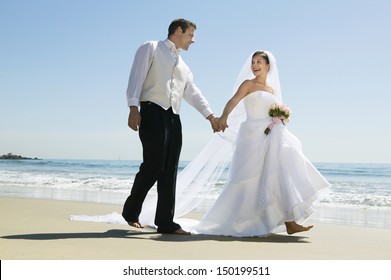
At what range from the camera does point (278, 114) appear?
18.5ft

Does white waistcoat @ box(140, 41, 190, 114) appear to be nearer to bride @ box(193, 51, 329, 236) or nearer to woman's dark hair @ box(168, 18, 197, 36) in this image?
woman's dark hair @ box(168, 18, 197, 36)

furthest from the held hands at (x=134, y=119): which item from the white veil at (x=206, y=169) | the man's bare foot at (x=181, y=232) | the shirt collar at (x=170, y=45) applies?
the white veil at (x=206, y=169)

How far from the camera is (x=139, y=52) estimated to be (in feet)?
17.9

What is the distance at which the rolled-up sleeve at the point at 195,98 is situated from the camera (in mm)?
5898

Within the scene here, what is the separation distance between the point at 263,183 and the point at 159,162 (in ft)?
3.64

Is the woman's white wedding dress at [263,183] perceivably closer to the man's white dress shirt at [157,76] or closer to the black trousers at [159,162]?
the black trousers at [159,162]

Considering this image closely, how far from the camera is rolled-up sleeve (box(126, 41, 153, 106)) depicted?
5293mm

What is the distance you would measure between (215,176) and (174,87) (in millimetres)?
1383

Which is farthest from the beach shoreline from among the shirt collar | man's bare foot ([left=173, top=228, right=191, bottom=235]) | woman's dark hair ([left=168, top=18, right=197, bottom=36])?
woman's dark hair ([left=168, top=18, right=197, bottom=36])

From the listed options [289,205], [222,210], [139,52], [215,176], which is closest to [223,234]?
[222,210]

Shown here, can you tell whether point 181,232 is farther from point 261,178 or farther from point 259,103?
point 259,103

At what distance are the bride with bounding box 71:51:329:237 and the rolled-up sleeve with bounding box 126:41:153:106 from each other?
1014mm

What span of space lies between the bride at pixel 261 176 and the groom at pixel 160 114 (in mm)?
523

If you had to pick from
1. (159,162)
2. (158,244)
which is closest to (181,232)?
(159,162)
